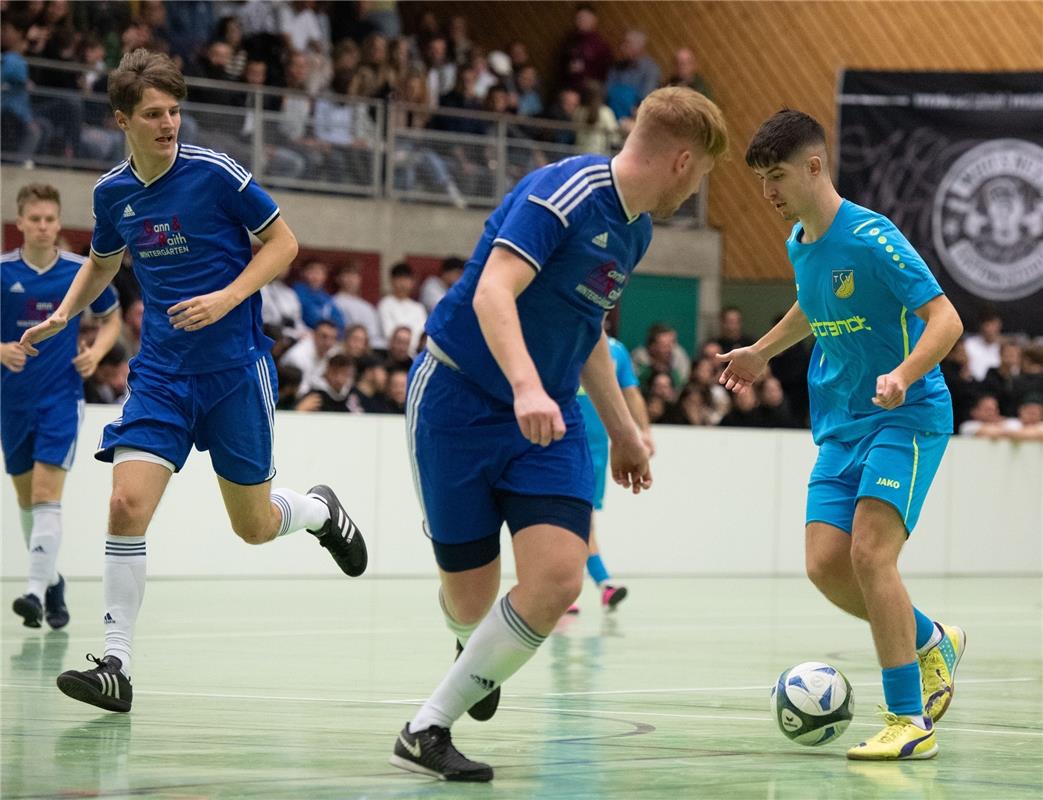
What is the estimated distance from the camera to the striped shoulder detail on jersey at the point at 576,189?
494 cm

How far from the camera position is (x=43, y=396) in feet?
32.4

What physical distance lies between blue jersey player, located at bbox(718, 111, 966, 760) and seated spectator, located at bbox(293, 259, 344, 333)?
1094 cm

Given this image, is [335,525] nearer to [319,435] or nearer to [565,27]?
[319,435]

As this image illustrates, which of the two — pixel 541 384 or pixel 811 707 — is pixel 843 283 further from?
pixel 541 384

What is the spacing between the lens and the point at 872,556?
5906 millimetres

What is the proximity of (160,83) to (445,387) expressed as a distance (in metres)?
2.17

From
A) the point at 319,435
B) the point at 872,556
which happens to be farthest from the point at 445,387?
the point at 319,435

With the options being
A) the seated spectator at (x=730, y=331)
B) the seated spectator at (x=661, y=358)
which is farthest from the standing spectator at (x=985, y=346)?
the seated spectator at (x=661, y=358)

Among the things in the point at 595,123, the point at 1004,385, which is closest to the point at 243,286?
the point at 1004,385

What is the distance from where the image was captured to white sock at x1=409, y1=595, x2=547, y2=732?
502 cm

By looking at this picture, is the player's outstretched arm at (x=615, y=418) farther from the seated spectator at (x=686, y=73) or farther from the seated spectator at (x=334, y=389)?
the seated spectator at (x=686, y=73)

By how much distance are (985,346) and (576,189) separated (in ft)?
50.9

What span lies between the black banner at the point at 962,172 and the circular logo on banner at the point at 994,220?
0.01 m

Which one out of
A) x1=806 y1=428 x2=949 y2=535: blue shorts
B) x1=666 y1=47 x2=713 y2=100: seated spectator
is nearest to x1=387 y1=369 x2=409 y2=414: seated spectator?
x1=666 y1=47 x2=713 y2=100: seated spectator
